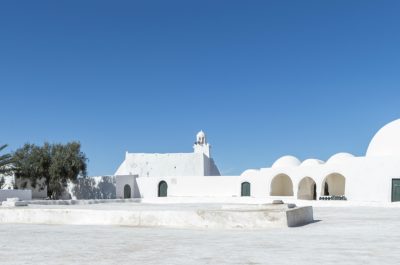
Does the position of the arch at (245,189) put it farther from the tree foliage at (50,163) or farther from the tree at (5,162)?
the tree at (5,162)

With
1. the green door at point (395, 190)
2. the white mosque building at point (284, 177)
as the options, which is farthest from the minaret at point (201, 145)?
the green door at point (395, 190)

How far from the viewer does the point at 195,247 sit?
7289mm

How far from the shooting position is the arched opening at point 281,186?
122 feet

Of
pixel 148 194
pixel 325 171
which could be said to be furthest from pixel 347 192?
pixel 148 194

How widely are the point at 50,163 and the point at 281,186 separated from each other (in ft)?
62.5

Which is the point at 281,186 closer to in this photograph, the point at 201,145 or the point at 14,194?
the point at 201,145

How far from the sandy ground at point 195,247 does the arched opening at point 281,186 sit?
2719cm

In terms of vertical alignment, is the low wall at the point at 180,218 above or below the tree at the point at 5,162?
A: below

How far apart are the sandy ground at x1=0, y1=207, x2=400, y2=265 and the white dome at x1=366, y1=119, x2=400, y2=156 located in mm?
20011

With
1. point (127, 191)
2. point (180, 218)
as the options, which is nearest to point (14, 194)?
point (127, 191)

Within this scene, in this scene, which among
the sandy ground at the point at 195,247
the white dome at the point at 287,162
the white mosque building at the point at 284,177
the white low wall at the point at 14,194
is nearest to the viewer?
the sandy ground at the point at 195,247

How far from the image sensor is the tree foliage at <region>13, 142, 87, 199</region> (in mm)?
38688

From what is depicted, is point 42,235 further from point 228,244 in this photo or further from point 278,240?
point 278,240

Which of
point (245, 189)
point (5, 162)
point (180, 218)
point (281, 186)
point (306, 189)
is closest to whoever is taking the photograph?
point (180, 218)
